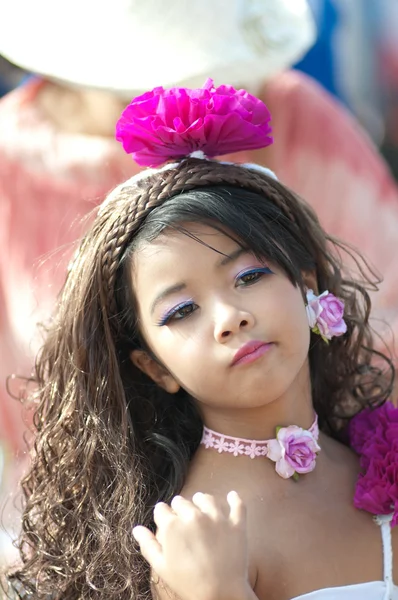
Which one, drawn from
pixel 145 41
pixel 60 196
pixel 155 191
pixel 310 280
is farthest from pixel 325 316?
pixel 60 196

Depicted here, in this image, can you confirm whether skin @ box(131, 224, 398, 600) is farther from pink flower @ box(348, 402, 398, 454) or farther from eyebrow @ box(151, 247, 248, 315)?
pink flower @ box(348, 402, 398, 454)

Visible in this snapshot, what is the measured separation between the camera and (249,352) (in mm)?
1223

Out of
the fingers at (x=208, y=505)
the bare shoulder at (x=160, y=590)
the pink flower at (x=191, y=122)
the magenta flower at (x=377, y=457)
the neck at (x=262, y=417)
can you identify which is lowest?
the magenta flower at (x=377, y=457)

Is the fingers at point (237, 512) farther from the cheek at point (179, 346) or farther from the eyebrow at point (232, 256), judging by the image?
the eyebrow at point (232, 256)

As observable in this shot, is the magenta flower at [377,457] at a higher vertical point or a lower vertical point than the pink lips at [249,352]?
lower

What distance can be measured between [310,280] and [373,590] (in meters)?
0.44

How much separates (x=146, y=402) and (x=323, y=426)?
295 mm

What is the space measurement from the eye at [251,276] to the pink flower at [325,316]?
101 mm

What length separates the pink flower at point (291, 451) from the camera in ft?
4.24

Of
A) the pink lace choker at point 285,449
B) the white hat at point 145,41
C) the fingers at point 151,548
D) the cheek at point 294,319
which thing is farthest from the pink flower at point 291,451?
the white hat at point 145,41

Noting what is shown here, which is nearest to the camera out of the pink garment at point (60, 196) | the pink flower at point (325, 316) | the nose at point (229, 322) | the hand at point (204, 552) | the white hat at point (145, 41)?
the hand at point (204, 552)

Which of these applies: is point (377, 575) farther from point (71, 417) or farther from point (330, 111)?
point (330, 111)

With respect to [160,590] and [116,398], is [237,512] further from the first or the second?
[116,398]

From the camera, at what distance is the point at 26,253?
206 cm
